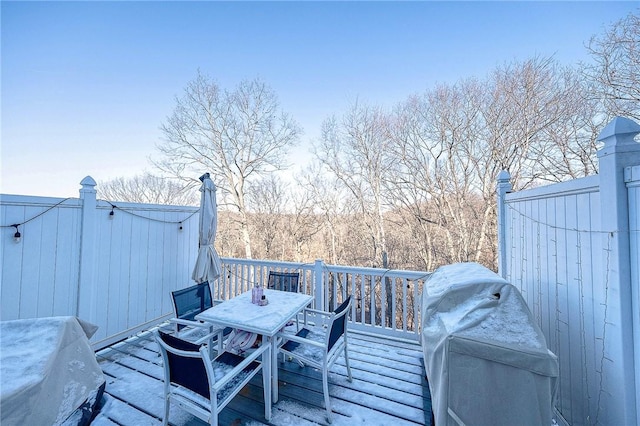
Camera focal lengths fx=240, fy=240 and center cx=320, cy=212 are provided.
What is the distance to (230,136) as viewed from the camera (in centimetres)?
1070

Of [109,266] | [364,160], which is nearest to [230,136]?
[364,160]

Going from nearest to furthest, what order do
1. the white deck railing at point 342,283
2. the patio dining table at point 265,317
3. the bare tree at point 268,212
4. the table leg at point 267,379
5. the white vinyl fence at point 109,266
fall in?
the table leg at point 267,379
the patio dining table at point 265,317
the white vinyl fence at point 109,266
the white deck railing at point 342,283
the bare tree at point 268,212

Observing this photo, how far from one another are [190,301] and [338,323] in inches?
78.8

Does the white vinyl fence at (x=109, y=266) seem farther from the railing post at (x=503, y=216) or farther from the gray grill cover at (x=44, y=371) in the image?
the gray grill cover at (x=44, y=371)

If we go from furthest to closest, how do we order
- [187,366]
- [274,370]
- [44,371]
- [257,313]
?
[257,313], [274,370], [187,366], [44,371]

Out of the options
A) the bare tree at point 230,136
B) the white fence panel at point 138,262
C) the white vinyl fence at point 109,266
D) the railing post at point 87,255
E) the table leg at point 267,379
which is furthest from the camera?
the bare tree at point 230,136

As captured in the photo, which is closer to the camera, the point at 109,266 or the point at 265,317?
the point at 265,317

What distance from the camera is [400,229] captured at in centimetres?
984

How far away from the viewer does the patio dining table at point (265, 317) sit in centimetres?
224

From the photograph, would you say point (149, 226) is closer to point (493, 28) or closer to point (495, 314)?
point (495, 314)

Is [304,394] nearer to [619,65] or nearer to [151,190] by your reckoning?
[619,65]

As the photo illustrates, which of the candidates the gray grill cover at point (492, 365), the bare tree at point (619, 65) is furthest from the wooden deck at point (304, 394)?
the bare tree at point (619, 65)

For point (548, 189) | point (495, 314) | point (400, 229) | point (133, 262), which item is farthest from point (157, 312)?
point (400, 229)

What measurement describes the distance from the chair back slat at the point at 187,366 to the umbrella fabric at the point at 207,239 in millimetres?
2230
